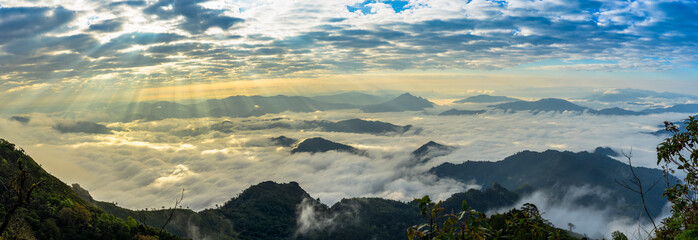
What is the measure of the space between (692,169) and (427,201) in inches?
593

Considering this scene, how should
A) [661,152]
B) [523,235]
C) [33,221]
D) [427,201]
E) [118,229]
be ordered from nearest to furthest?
[427,201] < [523,235] < [661,152] < [33,221] < [118,229]

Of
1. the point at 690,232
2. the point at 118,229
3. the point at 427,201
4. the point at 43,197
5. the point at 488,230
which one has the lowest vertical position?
the point at 118,229

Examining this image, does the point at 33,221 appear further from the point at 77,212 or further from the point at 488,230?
the point at 488,230

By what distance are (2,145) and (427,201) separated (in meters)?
144

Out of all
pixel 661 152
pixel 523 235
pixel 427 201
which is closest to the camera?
pixel 427 201

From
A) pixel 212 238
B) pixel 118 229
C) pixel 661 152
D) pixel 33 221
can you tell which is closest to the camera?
pixel 661 152

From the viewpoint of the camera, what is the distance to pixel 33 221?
210 feet

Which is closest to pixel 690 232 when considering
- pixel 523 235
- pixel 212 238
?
pixel 523 235

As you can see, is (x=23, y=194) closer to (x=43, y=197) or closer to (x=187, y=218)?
(x=43, y=197)

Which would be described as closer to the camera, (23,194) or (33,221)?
(23,194)

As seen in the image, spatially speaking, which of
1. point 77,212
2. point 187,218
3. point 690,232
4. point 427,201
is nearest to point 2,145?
point 77,212

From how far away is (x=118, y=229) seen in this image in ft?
248

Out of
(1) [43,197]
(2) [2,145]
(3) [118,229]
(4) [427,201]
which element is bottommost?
(3) [118,229]

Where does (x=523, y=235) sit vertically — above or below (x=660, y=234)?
above
